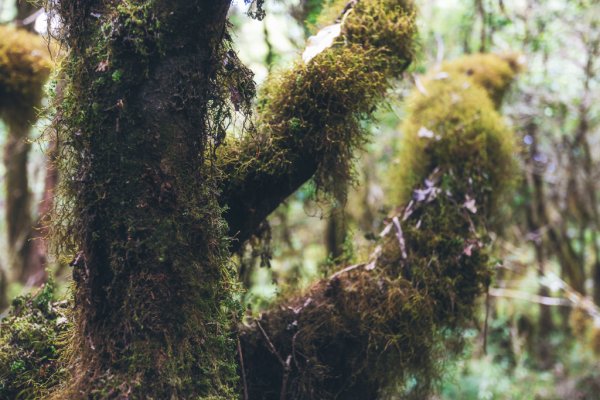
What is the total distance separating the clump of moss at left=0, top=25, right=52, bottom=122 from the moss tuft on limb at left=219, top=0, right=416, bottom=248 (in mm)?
2112

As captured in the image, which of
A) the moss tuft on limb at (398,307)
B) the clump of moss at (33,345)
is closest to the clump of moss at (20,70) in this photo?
the clump of moss at (33,345)

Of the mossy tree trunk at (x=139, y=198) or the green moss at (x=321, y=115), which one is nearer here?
the mossy tree trunk at (x=139, y=198)

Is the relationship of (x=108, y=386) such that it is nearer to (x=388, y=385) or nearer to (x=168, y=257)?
(x=168, y=257)

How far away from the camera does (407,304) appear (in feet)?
7.38

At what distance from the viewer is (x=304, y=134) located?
205cm

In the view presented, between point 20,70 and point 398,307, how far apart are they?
2901 millimetres

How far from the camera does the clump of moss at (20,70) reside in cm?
342

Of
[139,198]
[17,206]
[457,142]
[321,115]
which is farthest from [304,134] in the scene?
[17,206]

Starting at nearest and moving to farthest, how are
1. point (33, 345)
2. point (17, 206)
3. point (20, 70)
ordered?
point (33, 345)
point (20, 70)
point (17, 206)

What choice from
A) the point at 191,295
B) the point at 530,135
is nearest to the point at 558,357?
the point at 530,135

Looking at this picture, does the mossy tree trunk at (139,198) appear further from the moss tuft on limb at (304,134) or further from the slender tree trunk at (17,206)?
the slender tree trunk at (17,206)

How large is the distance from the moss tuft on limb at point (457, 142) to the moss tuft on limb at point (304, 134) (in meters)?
0.75

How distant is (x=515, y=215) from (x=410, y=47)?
4489 mm

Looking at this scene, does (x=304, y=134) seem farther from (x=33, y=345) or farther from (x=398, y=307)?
(x=33, y=345)
